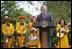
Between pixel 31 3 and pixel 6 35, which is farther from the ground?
pixel 31 3

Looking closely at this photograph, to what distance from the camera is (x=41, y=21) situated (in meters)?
4.61

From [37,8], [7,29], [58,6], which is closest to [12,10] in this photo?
[37,8]

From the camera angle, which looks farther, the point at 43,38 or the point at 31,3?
the point at 31,3

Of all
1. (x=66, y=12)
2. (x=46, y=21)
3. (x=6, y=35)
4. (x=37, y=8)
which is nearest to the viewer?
(x=46, y=21)

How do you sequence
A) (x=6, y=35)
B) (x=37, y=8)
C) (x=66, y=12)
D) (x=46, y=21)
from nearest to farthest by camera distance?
(x=46, y=21) → (x=6, y=35) → (x=66, y=12) → (x=37, y=8)

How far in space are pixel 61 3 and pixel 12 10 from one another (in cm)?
310

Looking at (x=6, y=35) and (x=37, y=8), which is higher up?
(x=37, y=8)

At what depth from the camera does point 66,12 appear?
390 inches

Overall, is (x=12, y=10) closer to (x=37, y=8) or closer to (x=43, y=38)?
(x=37, y=8)

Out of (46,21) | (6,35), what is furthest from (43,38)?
(6,35)

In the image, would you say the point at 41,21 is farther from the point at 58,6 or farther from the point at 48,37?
the point at 58,6

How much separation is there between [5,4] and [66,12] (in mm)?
3734

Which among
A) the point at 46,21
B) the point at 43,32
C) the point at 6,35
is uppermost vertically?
the point at 46,21

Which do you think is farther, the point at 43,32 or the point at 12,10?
the point at 12,10
